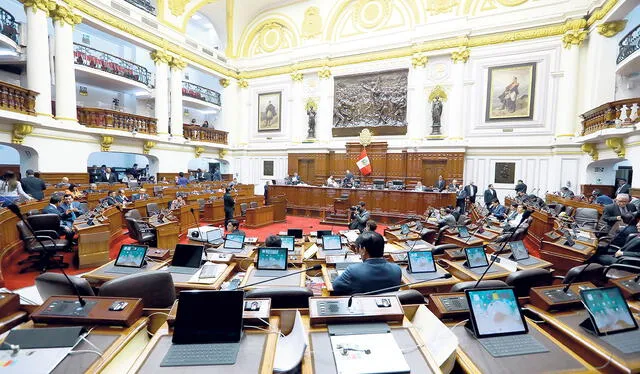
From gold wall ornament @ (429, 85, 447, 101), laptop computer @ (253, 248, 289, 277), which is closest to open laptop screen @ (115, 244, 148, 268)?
laptop computer @ (253, 248, 289, 277)

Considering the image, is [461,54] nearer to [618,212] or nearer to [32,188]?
[618,212]

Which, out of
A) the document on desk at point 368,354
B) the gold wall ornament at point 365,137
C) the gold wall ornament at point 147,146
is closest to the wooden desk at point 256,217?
the gold wall ornament at point 365,137

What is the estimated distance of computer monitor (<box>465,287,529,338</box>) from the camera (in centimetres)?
159

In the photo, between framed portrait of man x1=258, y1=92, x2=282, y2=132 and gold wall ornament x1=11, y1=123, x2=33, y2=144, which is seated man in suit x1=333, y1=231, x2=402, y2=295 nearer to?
gold wall ornament x1=11, y1=123, x2=33, y2=144

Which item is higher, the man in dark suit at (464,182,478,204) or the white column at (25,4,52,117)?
the white column at (25,4,52,117)

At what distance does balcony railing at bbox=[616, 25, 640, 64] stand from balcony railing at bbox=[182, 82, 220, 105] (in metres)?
17.9

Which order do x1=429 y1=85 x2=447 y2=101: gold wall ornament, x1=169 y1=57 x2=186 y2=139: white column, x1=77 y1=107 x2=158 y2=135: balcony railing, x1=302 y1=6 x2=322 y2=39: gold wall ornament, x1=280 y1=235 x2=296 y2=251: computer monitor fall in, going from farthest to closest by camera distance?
x1=302 y1=6 x2=322 y2=39: gold wall ornament
x1=169 y1=57 x2=186 y2=139: white column
x1=429 y1=85 x2=447 y2=101: gold wall ornament
x1=77 y1=107 x2=158 y2=135: balcony railing
x1=280 y1=235 x2=296 y2=251: computer monitor

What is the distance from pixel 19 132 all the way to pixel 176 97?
625cm

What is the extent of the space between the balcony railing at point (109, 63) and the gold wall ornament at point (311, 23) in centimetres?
810

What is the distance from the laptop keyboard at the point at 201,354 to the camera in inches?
49.3

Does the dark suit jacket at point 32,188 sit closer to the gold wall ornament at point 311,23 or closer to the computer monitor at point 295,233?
the computer monitor at point 295,233

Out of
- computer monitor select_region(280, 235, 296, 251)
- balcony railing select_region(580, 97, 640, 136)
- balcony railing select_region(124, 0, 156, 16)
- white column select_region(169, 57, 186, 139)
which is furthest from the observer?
white column select_region(169, 57, 186, 139)

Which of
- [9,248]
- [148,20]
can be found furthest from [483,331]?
[148,20]

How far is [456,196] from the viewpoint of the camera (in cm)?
922
